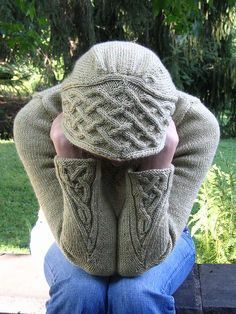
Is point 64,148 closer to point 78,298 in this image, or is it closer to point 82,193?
point 82,193

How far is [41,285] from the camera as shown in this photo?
2725 mm

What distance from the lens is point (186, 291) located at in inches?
100

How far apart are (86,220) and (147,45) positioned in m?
5.52

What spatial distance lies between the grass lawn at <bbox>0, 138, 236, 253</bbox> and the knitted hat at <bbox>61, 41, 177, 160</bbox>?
1902 millimetres

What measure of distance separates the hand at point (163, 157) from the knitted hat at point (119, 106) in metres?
0.07

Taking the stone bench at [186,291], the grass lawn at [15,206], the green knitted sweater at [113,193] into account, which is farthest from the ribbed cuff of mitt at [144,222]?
the grass lawn at [15,206]

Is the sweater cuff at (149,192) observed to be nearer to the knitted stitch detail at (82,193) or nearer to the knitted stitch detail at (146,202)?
the knitted stitch detail at (146,202)

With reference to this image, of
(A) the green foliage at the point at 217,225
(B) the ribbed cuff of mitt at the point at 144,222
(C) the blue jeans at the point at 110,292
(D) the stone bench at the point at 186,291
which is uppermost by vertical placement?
(B) the ribbed cuff of mitt at the point at 144,222

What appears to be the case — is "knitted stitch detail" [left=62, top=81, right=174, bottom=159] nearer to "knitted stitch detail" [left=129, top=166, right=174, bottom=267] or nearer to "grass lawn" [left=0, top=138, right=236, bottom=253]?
"knitted stitch detail" [left=129, top=166, right=174, bottom=267]

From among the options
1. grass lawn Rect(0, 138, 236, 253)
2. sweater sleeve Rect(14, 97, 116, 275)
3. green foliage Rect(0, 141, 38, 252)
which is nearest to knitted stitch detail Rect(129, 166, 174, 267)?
sweater sleeve Rect(14, 97, 116, 275)

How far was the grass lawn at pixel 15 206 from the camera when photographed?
186 inches

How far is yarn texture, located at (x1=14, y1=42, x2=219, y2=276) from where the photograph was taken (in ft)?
5.90

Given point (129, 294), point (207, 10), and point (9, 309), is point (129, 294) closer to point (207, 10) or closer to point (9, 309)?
point (9, 309)

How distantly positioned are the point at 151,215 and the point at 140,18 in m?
4.53
